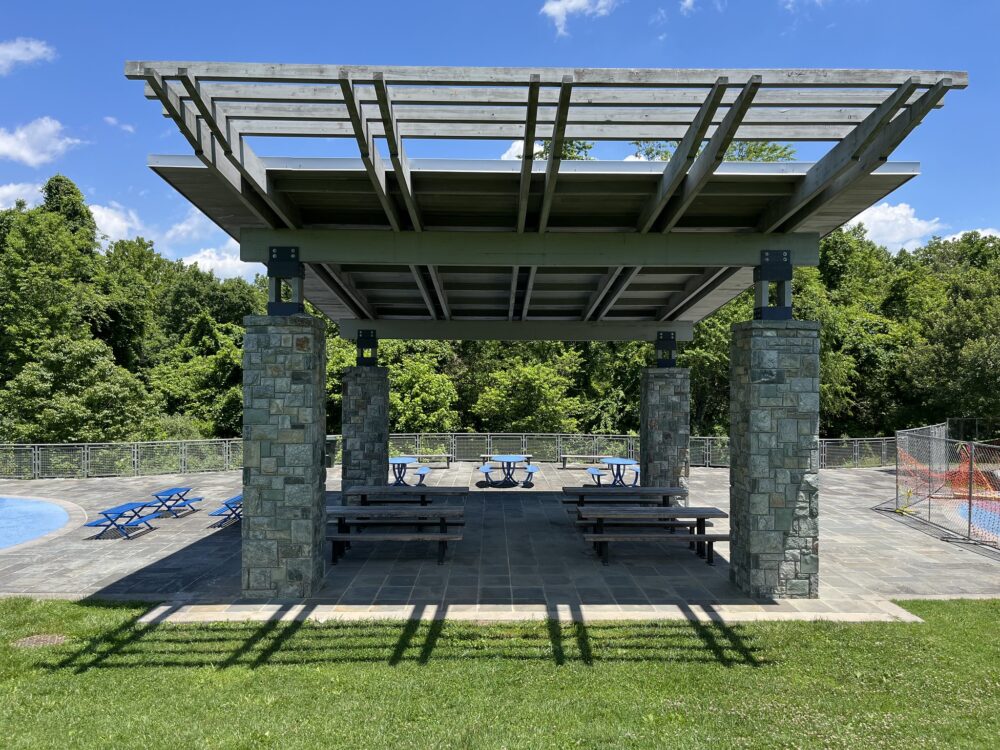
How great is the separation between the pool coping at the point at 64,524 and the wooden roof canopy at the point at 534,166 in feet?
21.1

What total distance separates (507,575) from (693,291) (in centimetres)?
574

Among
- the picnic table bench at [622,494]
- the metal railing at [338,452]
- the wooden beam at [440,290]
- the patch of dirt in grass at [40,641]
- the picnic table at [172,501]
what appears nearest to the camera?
the patch of dirt in grass at [40,641]

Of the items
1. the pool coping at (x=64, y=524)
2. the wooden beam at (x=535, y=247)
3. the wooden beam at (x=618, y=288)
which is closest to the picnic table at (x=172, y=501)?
the pool coping at (x=64, y=524)

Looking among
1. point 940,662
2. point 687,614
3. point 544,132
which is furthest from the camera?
point 687,614

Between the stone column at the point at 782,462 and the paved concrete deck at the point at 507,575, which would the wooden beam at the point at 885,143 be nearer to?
the stone column at the point at 782,462

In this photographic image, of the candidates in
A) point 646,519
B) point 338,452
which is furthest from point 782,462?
point 338,452

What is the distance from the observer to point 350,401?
12.6 m

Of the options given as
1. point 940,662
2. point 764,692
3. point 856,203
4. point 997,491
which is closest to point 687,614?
point 764,692

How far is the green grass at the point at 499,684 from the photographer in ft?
13.5

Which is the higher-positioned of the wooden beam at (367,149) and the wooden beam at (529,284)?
the wooden beam at (367,149)

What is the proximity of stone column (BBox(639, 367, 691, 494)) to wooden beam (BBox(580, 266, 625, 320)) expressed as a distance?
2237 millimetres

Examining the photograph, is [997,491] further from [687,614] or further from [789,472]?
[687,614]

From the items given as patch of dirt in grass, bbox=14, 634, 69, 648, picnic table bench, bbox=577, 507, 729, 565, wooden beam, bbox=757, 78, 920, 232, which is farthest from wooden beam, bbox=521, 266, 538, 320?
patch of dirt in grass, bbox=14, 634, 69, 648

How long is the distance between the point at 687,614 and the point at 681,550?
9.82 ft
